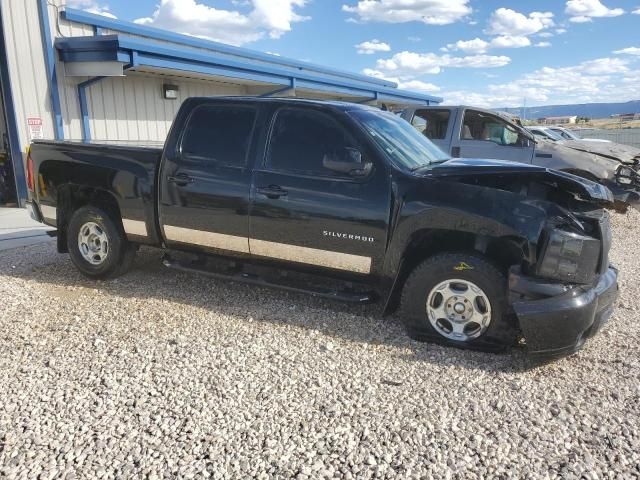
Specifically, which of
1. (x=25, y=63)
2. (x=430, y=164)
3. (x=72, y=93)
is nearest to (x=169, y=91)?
(x=72, y=93)

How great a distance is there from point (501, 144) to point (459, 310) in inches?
246

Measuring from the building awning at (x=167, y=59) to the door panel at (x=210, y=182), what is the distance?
6097 millimetres

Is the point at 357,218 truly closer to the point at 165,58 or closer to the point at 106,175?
the point at 106,175

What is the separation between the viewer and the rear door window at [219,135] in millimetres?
4820

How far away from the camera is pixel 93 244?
573 cm

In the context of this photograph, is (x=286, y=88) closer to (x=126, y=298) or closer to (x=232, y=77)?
(x=232, y=77)

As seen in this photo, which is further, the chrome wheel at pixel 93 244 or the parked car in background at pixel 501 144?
the parked car in background at pixel 501 144

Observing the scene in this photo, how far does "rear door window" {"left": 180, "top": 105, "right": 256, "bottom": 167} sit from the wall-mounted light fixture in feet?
28.1

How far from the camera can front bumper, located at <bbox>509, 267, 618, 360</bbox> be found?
3562 mm

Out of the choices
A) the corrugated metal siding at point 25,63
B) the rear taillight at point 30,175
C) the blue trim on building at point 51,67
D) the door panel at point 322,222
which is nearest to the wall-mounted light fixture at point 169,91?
the blue trim on building at point 51,67

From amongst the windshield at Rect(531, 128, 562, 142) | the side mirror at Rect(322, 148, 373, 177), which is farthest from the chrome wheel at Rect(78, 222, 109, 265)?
the windshield at Rect(531, 128, 562, 142)

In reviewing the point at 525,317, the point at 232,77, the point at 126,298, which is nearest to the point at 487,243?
the point at 525,317

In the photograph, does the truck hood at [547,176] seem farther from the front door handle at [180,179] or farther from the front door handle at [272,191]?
the front door handle at [180,179]

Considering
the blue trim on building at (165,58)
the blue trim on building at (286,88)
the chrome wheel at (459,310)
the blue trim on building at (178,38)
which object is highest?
the blue trim on building at (178,38)
